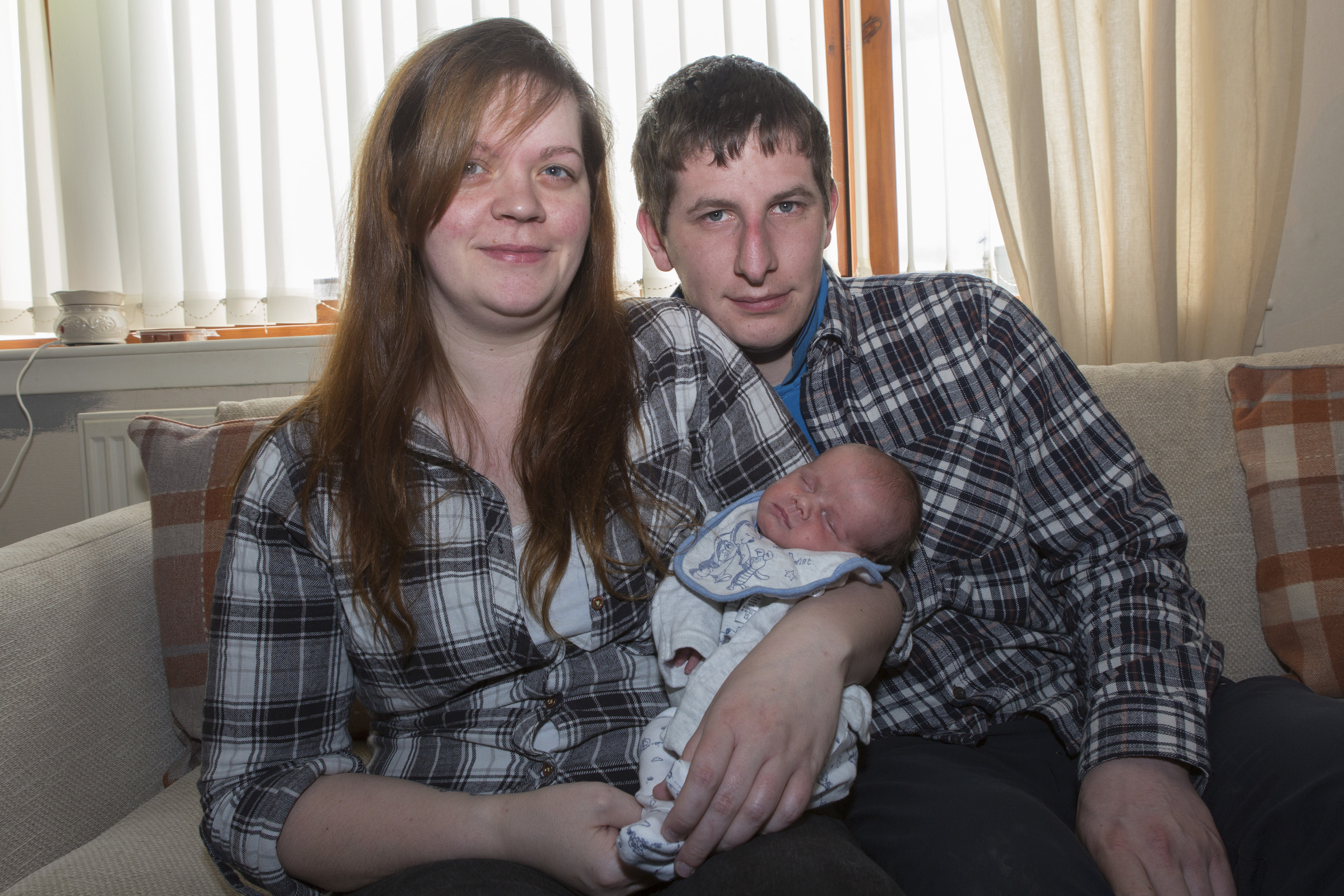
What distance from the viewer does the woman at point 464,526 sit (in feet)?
2.92

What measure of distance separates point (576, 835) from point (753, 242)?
84 cm

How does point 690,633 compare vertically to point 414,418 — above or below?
below

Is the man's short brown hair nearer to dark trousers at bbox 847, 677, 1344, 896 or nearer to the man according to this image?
the man

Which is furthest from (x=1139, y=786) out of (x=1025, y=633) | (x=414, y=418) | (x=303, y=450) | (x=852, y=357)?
(x=303, y=450)

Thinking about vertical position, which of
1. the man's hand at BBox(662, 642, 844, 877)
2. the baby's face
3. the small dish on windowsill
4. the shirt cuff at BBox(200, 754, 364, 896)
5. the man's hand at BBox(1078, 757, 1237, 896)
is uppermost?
the small dish on windowsill

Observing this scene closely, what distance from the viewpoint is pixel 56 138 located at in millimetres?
2371

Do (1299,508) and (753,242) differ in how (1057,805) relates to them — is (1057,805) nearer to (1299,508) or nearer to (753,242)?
(1299,508)

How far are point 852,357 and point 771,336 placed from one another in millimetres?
143

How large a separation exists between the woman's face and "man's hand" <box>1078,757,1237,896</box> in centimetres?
91

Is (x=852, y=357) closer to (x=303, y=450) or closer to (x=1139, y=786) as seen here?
(x=1139, y=786)

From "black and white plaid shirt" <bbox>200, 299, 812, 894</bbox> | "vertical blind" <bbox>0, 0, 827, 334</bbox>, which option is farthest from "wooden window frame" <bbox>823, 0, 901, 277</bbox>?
"black and white plaid shirt" <bbox>200, 299, 812, 894</bbox>

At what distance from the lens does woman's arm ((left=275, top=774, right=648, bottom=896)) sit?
0.80m

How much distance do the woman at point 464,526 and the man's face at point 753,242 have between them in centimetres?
21

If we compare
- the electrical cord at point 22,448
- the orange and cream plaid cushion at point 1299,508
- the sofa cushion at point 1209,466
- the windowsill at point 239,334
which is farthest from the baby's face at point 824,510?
the electrical cord at point 22,448
